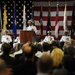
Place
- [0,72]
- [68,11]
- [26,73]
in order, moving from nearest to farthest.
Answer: [0,72] → [26,73] → [68,11]

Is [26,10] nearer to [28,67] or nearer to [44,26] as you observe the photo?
[44,26]

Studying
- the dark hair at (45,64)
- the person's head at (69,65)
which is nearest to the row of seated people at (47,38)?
the person's head at (69,65)

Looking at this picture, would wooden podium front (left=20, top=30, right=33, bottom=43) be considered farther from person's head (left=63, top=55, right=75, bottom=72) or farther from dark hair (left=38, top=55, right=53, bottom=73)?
dark hair (left=38, top=55, right=53, bottom=73)

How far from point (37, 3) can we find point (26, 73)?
448 inches

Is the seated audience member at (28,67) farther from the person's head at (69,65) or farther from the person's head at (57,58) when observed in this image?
the person's head at (69,65)

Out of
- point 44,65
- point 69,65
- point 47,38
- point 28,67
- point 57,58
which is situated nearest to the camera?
point 44,65

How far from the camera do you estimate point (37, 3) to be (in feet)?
48.4

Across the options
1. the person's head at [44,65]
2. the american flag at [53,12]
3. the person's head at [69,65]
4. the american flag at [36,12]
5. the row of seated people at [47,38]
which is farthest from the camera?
the american flag at [36,12]

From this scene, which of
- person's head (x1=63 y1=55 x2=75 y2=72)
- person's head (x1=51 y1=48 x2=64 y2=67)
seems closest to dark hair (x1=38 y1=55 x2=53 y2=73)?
person's head (x1=63 y1=55 x2=75 y2=72)

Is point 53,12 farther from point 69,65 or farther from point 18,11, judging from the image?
point 69,65

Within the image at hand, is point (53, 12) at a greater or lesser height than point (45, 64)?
greater

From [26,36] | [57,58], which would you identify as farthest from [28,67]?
[26,36]

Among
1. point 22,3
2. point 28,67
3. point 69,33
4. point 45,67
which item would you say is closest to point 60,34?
point 69,33

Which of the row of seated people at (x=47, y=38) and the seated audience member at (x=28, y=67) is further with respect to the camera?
the row of seated people at (x=47, y=38)
